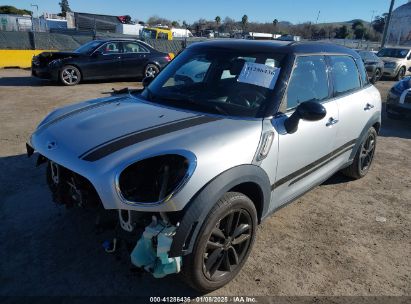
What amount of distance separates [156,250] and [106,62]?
34.5 feet

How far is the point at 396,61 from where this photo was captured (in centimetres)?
1695

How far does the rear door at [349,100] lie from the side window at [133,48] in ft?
30.3

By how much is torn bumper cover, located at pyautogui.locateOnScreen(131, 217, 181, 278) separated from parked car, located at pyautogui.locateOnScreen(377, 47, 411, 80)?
17699 mm

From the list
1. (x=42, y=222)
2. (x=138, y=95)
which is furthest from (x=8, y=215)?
(x=138, y=95)

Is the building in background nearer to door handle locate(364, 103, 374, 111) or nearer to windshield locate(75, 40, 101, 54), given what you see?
windshield locate(75, 40, 101, 54)

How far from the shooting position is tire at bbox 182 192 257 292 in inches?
91.4

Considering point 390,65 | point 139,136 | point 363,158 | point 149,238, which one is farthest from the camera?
point 390,65

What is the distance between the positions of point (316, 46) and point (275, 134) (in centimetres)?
137

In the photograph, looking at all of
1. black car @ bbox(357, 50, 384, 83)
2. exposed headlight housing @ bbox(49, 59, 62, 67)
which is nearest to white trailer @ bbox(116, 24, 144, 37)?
black car @ bbox(357, 50, 384, 83)

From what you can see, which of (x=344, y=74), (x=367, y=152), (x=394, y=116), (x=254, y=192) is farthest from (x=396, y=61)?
(x=254, y=192)

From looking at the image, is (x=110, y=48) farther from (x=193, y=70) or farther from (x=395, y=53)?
(x=395, y=53)

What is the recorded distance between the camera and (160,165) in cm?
227

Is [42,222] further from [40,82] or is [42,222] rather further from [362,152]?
[40,82]

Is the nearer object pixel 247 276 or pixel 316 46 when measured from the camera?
pixel 247 276
